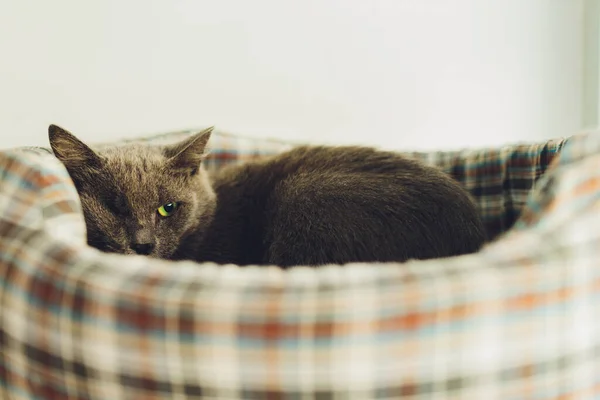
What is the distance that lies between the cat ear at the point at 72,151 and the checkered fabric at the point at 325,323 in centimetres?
30

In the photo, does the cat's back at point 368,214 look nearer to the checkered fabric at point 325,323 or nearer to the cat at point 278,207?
the cat at point 278,207

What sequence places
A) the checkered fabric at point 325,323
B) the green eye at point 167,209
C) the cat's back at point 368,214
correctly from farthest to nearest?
1. the green eye at point 167,209
2. the cat's back at point 368,214
3. the checkered fabric at point 325,323

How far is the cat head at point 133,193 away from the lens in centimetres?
87

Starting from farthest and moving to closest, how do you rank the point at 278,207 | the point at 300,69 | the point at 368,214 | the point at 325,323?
the point at 300,69 < the point at 278,207 < the point at 368,214 < the point at 325,323

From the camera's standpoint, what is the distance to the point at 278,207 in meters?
0.94

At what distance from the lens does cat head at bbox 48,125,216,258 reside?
867 millimetres

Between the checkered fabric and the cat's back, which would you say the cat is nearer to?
the cat's back

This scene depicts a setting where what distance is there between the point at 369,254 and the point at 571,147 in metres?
0.34

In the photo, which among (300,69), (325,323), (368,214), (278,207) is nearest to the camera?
(325,323)

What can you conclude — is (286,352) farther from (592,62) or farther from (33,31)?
(592,62)

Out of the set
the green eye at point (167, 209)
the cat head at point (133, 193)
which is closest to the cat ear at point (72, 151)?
the cat head at point (133, 193)

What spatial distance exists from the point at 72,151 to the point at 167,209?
21 cm

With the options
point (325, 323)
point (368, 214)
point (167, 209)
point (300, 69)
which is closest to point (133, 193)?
point (167, 209)

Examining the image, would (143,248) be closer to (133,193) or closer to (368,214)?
(133,193)
